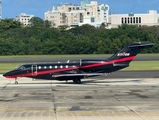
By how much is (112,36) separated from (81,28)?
1348 inches

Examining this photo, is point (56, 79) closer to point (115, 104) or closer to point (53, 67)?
point (53, 67)

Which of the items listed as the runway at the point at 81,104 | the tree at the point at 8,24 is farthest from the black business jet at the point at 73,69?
the tree at the point at 8,24

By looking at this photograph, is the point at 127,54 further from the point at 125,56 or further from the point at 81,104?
the point at 81,104

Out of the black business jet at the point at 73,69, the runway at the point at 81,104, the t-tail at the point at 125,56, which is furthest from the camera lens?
the t-tail at the point at 125,56

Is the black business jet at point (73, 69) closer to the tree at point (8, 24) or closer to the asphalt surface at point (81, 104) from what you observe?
the asphalt surface at point (81, 104)

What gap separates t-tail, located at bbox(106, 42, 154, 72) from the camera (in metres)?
45.5

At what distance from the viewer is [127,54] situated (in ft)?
150

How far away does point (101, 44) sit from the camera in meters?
129

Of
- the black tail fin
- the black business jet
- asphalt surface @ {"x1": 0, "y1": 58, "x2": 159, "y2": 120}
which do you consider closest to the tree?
the black business jet

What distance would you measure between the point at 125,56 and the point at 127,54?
1.06 feet

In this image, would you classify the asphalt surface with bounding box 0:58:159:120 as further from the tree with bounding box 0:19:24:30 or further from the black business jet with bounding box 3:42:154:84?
the tree with bounding box 0:19:24:30

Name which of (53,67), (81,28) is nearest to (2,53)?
(81,28)

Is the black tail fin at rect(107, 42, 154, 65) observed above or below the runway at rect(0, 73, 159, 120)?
above

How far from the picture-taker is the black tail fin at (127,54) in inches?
1793
